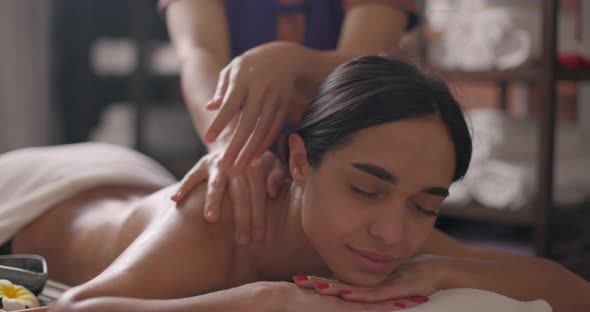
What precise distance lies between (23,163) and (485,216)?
1961mm

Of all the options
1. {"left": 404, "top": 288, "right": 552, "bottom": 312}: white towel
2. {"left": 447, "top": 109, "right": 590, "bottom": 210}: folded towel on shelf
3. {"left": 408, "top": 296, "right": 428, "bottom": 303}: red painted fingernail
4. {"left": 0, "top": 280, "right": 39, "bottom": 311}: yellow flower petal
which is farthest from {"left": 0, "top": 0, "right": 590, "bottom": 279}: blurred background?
{"left": 0, "top": 280, "right": 39, "bottom": 311}: yellow flower petal

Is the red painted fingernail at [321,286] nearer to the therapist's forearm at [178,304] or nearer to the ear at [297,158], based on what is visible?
the therapist's forearm at [178,304]

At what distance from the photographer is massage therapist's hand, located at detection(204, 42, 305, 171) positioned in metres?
1.52

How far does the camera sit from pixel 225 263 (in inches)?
58.6

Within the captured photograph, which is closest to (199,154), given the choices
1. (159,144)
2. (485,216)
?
(159,144)

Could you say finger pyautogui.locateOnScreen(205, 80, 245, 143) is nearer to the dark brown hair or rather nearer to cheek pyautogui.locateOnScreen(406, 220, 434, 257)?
the dark brown hair

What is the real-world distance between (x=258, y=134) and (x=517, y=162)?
1942 millimetres

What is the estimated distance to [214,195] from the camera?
58.6 inches

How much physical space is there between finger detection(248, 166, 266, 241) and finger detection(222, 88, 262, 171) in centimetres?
5

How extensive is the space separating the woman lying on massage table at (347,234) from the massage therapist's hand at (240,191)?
2 cm

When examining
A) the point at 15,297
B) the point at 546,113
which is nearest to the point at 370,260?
the point at 15,297

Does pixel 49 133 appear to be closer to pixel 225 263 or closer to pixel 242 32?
pixel 242 32

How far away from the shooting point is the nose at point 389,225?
1.25 m

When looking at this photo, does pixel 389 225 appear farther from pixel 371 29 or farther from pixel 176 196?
pixel 371 29
